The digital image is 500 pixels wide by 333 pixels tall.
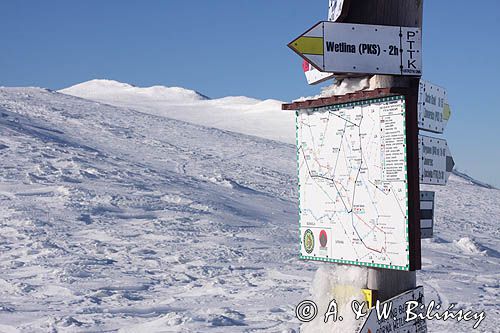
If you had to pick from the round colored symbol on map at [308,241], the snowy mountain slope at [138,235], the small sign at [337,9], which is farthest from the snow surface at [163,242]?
the small sign at [337,9]

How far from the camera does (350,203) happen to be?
11.4 ft

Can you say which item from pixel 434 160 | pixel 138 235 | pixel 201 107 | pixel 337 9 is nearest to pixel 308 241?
pixel 434 160

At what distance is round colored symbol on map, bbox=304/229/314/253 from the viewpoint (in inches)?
146

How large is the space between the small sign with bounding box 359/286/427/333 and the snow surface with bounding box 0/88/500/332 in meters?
0.34

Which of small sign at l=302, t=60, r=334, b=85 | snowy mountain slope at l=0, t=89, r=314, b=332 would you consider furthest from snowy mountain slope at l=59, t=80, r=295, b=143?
small sign at l=302, t=60, r=334, b=85

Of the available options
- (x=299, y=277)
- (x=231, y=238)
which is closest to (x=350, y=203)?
(x=299, y=277)

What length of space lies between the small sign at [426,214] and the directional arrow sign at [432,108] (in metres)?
0.35

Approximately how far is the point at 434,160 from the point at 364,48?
69 centimetres

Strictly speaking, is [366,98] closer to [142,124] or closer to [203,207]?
[203,207]

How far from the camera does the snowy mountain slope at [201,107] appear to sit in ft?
144

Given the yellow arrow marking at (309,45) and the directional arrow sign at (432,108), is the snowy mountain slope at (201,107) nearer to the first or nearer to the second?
the directional arrow sign at (432,108)

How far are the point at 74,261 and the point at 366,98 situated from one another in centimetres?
740

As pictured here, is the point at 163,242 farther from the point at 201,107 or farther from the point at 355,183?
the point at 201,107

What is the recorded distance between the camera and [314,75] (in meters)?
3.81
